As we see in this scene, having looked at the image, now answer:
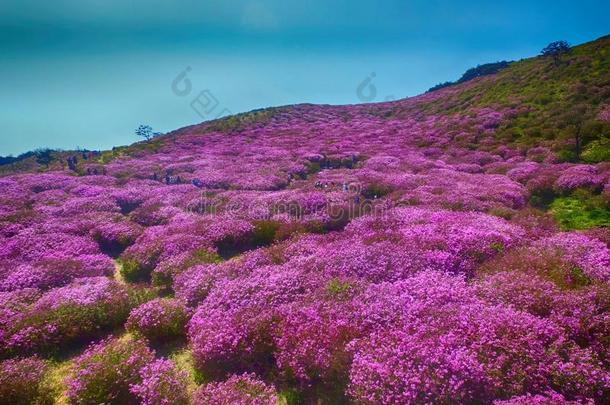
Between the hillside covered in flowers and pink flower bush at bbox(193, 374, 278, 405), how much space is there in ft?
0.10

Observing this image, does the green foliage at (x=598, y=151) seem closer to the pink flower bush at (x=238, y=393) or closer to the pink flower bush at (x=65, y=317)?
the pink flower bush at (x=238, y=393)

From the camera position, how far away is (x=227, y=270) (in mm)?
9125

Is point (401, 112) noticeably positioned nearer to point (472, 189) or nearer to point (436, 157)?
point (436, 157)

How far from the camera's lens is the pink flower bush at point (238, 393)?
5137 mm

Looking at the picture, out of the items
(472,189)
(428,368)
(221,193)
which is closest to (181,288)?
(428,368)

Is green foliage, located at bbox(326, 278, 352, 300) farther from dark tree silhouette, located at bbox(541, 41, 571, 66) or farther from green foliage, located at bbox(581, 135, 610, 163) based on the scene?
dark tree silhouette, located at bbox(541, 41, 571, 66)

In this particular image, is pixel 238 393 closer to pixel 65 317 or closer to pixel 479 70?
pixel 65 317

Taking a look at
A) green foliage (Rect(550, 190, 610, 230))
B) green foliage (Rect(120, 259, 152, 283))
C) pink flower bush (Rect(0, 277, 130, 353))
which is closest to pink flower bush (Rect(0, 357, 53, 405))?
pink flower bush (Rect(0, 277, 130, 353))

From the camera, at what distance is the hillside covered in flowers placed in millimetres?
5164

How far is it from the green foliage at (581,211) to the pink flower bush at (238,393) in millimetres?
10383

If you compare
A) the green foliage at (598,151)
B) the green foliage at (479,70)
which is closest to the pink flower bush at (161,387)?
the green foliage at (598,151)

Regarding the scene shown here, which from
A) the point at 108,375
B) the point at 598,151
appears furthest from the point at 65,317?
the point at 598,151

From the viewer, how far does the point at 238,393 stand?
525 centimetres

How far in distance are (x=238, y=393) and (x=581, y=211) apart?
498 inches
